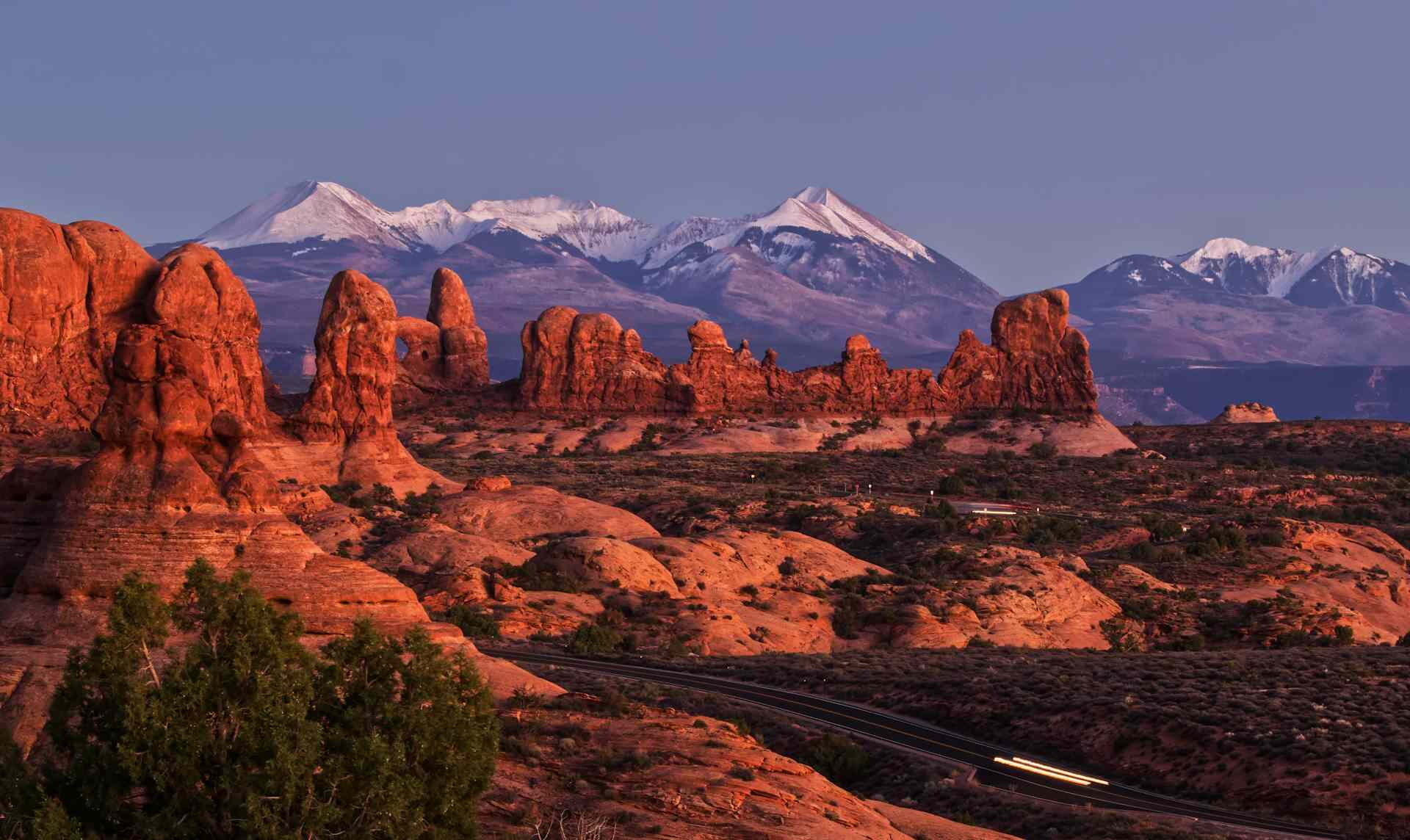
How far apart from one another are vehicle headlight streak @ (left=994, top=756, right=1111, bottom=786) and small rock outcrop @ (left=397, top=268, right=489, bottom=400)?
8810 cm

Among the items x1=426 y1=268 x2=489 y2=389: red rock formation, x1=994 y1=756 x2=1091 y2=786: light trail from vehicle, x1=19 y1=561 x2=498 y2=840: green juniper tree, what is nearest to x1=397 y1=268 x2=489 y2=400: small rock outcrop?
x1=426 y1=268 x2=489 y2=389: red rock formation

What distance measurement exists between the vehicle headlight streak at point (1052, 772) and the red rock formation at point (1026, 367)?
301ft

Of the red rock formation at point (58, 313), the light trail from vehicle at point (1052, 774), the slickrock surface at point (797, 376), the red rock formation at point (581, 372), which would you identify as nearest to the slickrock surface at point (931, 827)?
the light trail from vehicle at point (1052, 774)

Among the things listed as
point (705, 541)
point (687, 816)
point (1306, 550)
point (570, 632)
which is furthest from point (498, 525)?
point (687, 816)

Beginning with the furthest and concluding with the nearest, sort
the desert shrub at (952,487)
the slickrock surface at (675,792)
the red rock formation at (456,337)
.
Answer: the red rock formation at (456,337)
the desert shrub at (952,487)
the slickrock surface at (675,792)

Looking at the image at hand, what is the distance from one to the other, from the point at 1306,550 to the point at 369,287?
50780 mm

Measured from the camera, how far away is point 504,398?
12725 centimetres

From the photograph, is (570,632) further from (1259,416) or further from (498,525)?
(1259,416)

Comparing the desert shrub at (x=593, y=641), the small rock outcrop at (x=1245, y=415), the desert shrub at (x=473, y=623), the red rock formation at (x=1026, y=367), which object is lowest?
the desert shrub at (x=593, y=641)

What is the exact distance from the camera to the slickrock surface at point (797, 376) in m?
127

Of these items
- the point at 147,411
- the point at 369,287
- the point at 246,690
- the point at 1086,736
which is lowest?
the point at 1086,736

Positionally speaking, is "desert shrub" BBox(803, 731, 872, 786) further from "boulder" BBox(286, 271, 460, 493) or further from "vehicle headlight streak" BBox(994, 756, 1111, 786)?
"boulder" BBox(286, 271, 460, 493)

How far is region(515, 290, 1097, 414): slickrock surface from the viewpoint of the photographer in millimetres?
126938

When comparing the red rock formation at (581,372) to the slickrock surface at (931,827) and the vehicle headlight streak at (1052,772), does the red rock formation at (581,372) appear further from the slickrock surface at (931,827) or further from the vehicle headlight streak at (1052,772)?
the slickrock surface at (931,827)
